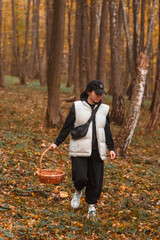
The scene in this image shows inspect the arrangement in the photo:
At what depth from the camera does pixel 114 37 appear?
14.0 meters

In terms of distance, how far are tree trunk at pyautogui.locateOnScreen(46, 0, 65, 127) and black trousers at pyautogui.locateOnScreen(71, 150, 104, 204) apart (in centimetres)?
652

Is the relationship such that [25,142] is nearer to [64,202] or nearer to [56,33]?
[64,202]

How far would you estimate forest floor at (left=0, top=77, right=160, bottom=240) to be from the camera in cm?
476

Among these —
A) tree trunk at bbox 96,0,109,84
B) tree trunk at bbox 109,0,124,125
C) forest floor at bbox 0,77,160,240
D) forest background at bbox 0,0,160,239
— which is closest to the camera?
forest floor at bbox 0,77,160,240

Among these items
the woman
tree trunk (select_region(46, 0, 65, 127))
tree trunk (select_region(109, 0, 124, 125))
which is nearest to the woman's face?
the woman

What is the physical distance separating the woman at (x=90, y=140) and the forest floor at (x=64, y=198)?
509 millimetres

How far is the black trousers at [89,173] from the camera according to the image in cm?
508

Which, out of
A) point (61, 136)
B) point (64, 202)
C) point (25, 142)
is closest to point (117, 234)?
point (64, 202)

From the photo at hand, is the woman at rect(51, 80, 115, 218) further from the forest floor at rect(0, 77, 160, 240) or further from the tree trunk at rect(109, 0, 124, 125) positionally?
the tree trunk at rect(109, 0, 124, 125)

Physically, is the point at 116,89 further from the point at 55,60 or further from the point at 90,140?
the point at 90,140

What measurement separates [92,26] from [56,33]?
29.1 feet

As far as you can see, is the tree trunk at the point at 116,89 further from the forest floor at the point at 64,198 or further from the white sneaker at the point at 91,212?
the white sneaker at the point at 91,212

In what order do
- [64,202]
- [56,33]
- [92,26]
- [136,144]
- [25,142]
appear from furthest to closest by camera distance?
[92,26]
[136,144]
[56,33]
[25,142]
[64,202]

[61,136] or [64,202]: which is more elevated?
[61,136]
